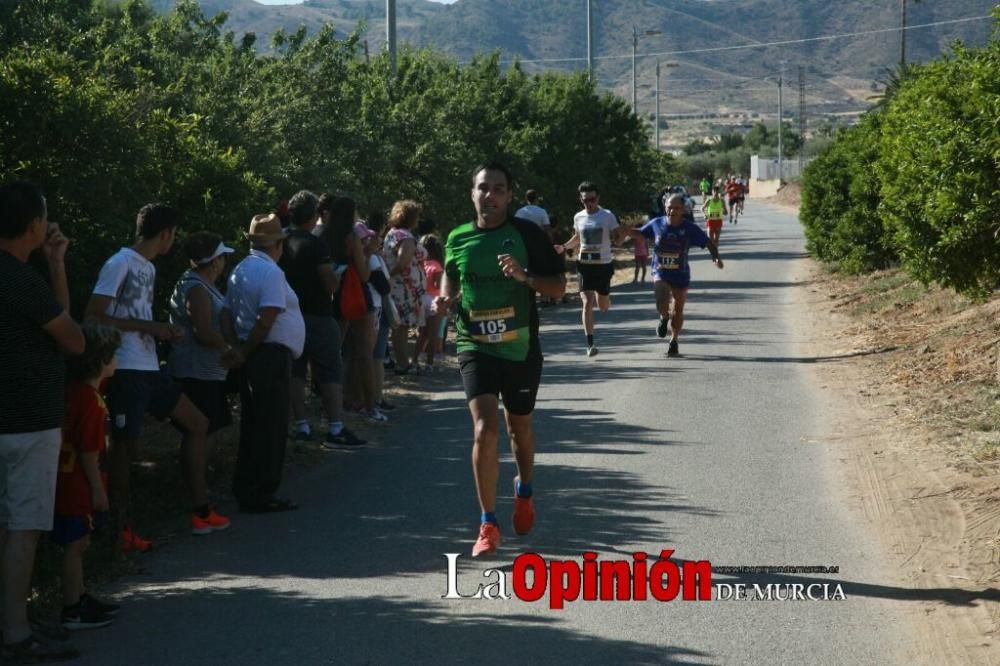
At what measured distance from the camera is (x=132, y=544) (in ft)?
25.7

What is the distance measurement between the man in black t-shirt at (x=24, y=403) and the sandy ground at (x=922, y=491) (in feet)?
12.6

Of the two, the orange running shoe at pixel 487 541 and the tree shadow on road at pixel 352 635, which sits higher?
the orange running shoe at pixel 487 541

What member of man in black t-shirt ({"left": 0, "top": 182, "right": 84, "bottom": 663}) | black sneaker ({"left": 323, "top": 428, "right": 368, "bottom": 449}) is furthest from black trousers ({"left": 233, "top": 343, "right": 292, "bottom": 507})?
man in black t-shirt ({"left": 0, "top": 182, "right": 84, "bottom": 663})

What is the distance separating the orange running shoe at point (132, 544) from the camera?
7.77 meters

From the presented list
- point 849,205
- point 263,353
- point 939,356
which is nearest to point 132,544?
point 263,353

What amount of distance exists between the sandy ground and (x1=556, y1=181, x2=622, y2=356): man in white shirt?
8.69 ft

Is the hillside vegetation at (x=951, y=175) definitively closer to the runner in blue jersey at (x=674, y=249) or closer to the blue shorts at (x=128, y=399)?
the runner in blue jersey at (x=674, y=249)

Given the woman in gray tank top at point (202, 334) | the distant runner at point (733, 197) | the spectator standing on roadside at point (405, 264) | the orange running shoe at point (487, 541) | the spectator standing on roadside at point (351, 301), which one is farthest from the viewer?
the distant runner at point (733, 197)

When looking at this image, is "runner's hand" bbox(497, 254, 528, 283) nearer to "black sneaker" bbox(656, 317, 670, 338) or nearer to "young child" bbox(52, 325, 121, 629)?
"young child" bbox(52, 325, 121, 629)

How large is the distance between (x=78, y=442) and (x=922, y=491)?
209 inches

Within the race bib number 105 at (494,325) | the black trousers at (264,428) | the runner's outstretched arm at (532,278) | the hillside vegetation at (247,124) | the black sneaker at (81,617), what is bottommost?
the black sneaker at (81,617)

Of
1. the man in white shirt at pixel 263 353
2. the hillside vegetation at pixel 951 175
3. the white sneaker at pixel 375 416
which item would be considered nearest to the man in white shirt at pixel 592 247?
the hillside vegetation at pixel 951 175

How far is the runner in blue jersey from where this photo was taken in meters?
16.1

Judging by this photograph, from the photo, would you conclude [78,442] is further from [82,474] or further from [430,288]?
[430,288]
